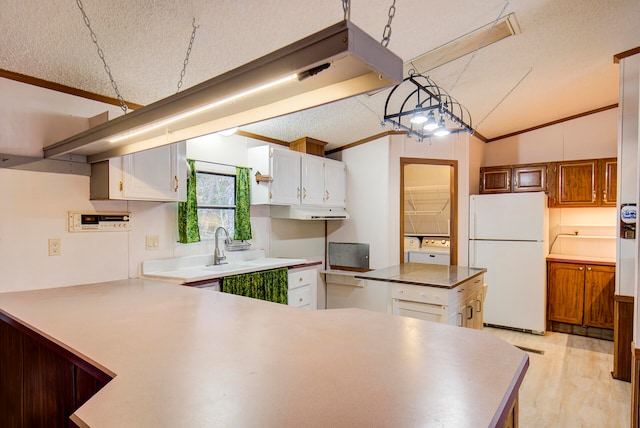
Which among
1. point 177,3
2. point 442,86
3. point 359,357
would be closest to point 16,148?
point 177,3

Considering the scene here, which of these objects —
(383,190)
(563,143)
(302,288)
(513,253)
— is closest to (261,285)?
(302,288)

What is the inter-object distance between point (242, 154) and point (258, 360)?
9.42ft

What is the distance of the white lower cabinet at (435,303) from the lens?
8.77 ft

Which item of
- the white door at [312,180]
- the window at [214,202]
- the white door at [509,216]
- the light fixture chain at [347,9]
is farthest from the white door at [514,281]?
the light fixture chain at [347,9]

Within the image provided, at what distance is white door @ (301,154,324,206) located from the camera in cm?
397

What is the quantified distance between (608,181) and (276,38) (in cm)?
416

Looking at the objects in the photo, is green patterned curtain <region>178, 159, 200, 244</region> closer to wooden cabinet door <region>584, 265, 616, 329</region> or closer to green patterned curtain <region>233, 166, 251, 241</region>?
green patterned curtain <region>233, 166, 251, 241</region>

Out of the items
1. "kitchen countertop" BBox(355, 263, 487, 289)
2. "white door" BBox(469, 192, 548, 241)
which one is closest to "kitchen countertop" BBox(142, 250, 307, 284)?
"kitchen countertop" BBox(355, 263, 487, 289)

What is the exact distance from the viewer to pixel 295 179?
3859 millimetres

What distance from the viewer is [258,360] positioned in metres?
1.04

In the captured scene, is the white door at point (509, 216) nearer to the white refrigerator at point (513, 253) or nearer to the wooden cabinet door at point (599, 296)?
the white refrigerator at point (513, 253)

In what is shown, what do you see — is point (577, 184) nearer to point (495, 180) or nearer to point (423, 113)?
point (495, 180)

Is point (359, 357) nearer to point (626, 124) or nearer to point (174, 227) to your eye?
point (174, 227)

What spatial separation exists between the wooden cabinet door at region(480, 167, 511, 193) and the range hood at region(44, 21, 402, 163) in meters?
4.31
